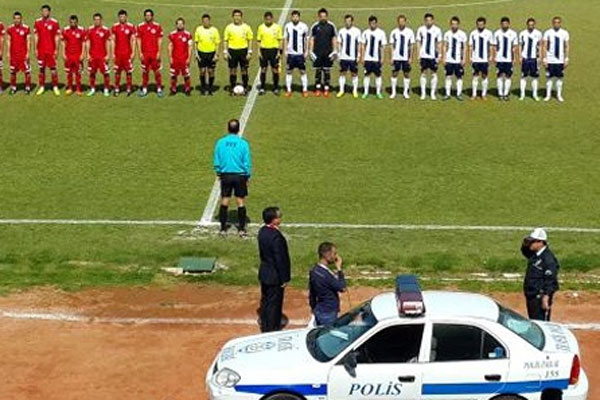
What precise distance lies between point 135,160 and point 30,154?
222cm

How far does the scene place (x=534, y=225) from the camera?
60.2 feet

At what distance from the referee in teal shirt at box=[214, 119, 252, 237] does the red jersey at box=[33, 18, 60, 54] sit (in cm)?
982

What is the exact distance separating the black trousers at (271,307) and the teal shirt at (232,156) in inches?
148

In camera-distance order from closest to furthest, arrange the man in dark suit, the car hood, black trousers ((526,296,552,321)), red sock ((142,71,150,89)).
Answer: the car hood → black trousers ((526,296,552,321)) → the man in dark suit → red sock ((142,71,150,89))

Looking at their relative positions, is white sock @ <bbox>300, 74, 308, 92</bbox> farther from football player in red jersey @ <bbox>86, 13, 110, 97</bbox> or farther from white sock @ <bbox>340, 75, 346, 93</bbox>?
football player in red jersey @ <bbox>86, 13, 110, 97</bbox>

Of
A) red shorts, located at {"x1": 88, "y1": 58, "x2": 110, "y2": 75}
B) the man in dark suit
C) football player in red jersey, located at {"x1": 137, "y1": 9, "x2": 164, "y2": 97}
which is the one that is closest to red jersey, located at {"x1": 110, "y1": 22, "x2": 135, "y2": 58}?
football player in red jersey, located at {"x1": 137, "y1": 9, "x2": 164, "y2": 97}

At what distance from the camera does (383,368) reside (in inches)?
440

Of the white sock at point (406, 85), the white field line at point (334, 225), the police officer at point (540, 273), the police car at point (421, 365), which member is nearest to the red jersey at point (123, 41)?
the white sock at point (406, 85)

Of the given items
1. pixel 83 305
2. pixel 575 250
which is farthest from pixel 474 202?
pixel 83 305

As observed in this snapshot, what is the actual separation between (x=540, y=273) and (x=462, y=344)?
2.26 m

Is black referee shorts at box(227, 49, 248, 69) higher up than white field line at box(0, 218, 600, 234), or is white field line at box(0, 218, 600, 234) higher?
black referee shorts at box(227, 49, 248, 69)

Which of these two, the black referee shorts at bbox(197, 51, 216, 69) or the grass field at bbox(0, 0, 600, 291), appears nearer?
the grass field at bbox(0, 0, 600, 291)

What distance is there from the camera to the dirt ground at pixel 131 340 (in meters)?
12.7

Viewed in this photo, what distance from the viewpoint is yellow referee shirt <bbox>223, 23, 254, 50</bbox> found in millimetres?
25125
